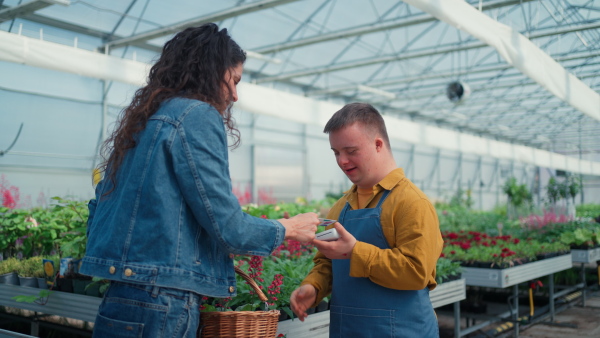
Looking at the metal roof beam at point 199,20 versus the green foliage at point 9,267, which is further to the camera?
the metal roof beam at point 199,20

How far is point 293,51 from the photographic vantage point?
13.2 meters

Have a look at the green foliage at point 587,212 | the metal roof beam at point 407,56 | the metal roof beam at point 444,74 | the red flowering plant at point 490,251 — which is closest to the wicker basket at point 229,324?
the red flowering plant at point 490,251

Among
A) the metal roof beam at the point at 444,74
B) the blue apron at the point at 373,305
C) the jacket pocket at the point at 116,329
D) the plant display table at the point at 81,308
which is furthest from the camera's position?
the metal roof beam at the point at 444,74

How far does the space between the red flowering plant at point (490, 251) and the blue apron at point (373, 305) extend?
2.91 metres

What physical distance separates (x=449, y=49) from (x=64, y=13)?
7.61 meters

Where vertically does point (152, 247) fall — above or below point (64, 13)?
below

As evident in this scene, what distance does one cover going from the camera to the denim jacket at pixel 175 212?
1.21m

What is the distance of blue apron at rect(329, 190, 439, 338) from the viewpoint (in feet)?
4.76

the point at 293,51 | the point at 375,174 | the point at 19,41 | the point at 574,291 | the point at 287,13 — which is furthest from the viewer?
the point at 293,51

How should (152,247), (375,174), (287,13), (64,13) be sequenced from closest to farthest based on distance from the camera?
(152,247) → (375,174) → (64,13) → (287,13)

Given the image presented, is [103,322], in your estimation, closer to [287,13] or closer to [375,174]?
[375,174]

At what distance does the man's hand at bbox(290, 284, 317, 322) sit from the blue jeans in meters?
0.35

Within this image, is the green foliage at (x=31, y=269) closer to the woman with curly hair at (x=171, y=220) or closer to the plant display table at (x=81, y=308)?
the plant display table at (x=81, y=308)

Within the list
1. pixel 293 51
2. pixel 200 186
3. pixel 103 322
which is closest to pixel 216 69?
pixel 200 186
